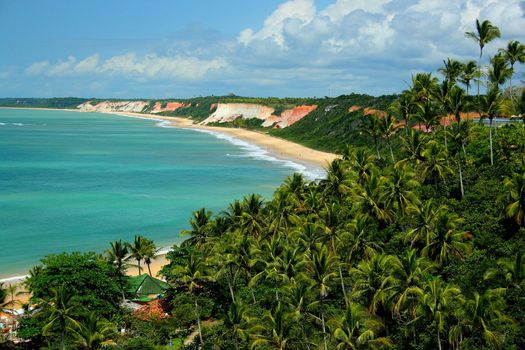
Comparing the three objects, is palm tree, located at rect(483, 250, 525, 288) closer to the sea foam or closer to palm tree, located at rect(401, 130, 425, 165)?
palm tree, located at rect(401, 130, 425, 165)

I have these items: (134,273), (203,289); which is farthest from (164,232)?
(203,289)

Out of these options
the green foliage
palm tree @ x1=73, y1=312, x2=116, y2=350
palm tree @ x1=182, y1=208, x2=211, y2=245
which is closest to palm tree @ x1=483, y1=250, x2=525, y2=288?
palm tree @ x1=73, y1=312, x2=116, y2=350

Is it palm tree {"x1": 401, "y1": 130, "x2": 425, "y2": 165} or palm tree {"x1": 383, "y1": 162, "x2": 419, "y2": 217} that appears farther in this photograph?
palm tree {"x1": 401, "y1": 130, "x2": 425, "y2": 165}

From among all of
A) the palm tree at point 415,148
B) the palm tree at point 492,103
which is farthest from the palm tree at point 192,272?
the palm tree at point 492,103

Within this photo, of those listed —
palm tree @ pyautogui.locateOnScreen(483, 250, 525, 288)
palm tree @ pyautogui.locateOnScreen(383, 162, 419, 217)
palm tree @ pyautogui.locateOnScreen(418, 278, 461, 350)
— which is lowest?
palm tree @ pyautogui.locateOnScreen(418, 278, 461, 350)

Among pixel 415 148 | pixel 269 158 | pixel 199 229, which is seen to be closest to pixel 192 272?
pixel 199 229

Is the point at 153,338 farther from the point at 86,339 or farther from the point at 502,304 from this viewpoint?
the point at 502,304

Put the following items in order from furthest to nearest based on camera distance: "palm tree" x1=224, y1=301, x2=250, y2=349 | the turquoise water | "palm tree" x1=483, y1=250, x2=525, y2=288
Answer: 1. the turquoise water
2. "palm tree" x1=224, y1=301, x2=250, y2=349
3. "palm tree" x1=483, y1=250, x2=525, y2=288

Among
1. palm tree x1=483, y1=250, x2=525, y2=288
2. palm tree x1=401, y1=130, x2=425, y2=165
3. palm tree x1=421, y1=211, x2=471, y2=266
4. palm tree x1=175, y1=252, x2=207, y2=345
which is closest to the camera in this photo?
palm tree x1=483, y1=250, x2=525, y2=288
